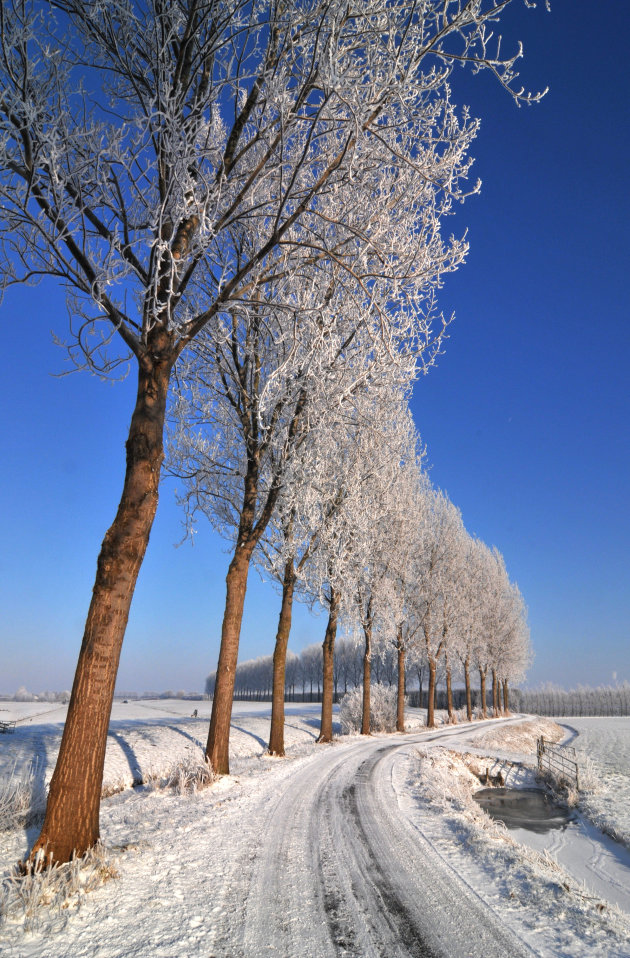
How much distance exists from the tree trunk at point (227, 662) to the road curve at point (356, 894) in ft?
7.59

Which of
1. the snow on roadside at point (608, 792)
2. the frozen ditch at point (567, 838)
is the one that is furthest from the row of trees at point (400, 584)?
the snow on roadside at point (608, 792)

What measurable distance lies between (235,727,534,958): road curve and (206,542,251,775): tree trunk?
2313 mm

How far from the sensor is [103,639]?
4727 millimetres

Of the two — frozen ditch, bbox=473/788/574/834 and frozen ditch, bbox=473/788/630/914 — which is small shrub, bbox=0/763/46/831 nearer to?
frozen ditch, bbox=473/788/630/914

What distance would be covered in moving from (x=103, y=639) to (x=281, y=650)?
10.5 m

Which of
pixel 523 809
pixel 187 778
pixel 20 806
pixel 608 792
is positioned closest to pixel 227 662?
pixel 187 778

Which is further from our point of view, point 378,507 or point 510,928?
point 378,507

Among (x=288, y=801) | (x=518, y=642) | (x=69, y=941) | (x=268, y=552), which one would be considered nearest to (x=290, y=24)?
(x=69, y=941)

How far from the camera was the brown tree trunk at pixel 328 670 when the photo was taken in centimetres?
1719

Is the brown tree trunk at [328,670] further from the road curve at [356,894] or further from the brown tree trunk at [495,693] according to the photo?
the brown tree trunk at [495,693]

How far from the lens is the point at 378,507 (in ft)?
61.4

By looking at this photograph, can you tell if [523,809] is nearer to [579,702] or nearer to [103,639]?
[103,639]

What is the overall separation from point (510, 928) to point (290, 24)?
7.75 meters

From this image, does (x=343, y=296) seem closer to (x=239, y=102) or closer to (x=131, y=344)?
(x=239, y=102)
